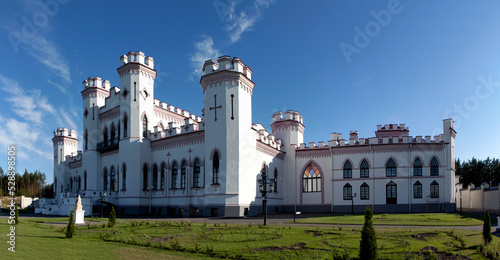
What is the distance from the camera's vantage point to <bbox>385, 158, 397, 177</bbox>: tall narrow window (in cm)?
3688

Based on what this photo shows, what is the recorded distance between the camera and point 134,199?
122ft

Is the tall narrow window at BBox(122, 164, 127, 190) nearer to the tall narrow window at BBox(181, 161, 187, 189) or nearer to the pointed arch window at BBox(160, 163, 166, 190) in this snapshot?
the pointed arch window at BBox(160, 163, 166, 190)

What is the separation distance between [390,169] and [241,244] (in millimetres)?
26394

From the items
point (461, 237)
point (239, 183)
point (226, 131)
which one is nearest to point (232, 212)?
point (239, 183)

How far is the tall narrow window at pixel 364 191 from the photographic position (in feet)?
123

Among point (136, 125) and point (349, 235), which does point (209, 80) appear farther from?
point (349, 235)

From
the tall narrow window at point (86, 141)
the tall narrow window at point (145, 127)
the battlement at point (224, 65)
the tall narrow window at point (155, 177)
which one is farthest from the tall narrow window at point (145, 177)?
the battlement at point (224, 65)

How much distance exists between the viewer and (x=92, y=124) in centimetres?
4409

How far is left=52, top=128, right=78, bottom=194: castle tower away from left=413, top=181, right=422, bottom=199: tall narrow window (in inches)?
1758

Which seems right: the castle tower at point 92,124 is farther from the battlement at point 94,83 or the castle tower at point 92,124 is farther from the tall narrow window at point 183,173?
the tall narrow window at point 183,173

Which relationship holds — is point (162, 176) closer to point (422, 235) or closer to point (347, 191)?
point (347, 191)

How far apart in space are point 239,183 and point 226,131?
448 centimetres

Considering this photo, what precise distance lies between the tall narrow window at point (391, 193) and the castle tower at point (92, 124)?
105ft

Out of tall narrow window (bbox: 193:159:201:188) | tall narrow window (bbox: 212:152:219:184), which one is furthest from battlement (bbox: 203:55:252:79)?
tall narrow window (bbox: 193:159:201:188)
